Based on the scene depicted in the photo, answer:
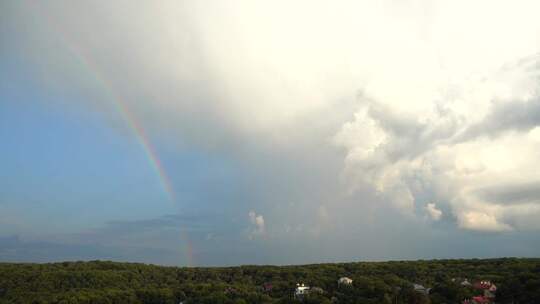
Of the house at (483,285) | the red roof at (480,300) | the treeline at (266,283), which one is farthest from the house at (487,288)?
the red roof at (480,300)

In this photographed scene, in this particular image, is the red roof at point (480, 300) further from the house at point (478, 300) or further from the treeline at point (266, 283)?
the treeline at point (266, 283)

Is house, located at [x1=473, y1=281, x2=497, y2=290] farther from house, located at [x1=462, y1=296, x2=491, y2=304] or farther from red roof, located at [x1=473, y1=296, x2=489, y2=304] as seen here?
red roof, located at [x1=473, y1=296, x2=489, y2=304]

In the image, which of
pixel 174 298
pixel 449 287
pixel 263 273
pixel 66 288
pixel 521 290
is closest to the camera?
pixel 521 290

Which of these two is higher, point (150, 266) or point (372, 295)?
point (150, 266)

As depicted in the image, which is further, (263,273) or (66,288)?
(263,273)

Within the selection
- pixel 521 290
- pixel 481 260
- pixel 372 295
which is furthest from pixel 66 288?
pixel 481 260

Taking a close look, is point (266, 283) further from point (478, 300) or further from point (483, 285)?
point (478, 300)

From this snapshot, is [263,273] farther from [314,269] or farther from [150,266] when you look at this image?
[150,266]

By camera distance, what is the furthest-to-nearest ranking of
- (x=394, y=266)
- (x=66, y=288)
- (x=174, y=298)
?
1. (x=394, y=266)
2. (x=66, y=288)
3. (x=174, y=298)
